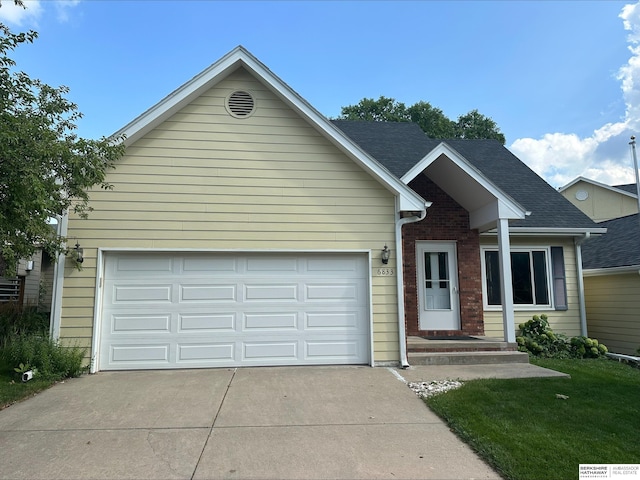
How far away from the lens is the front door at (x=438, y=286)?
9820mm

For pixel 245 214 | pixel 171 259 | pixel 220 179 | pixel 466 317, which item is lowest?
pixel 466 317

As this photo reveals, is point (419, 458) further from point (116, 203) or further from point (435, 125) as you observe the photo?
point (435, 125)

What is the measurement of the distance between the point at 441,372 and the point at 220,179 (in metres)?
5.40

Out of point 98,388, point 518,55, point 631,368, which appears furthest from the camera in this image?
point 518,55

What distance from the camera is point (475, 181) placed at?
8.53 m

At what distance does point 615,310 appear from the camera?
10656 mm

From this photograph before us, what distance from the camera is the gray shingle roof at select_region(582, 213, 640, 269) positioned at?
36.0 ft

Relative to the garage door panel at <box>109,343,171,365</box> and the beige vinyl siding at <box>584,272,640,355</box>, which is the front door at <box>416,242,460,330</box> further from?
the garage door panel at <box>109,343,171,365</box>

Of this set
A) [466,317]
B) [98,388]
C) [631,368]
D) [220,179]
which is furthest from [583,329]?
[98,388]

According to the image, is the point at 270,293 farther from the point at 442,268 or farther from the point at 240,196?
the point at 442,268

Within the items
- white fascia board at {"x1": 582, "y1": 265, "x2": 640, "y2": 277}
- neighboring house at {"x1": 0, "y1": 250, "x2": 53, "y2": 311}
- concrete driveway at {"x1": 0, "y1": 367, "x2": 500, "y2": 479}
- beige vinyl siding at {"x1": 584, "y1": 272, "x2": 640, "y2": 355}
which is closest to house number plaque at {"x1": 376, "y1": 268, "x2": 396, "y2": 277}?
concrete driveway at {"x1": 0, "y1": 367, "x2": 500, "y2": 479}

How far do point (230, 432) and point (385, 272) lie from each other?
432 cm

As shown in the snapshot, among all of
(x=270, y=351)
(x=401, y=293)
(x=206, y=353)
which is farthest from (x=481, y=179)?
(x=206, y=353)

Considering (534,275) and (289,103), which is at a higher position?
(289,103)
